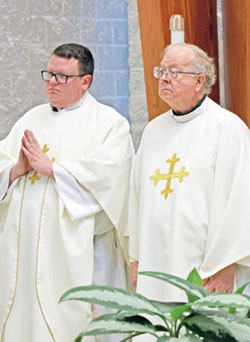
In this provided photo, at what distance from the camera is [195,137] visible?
3.35 m

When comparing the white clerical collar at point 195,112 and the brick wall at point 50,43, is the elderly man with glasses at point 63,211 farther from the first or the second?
the brick wall at point 50,43

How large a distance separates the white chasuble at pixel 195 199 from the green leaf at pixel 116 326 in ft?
6.29

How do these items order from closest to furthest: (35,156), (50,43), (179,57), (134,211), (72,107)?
(179,57), (134,211), (35,156), (72,107), (50,43)

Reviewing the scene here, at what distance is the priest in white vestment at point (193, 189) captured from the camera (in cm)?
315

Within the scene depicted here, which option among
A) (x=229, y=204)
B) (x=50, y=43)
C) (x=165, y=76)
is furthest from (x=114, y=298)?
(x=50, y=43)

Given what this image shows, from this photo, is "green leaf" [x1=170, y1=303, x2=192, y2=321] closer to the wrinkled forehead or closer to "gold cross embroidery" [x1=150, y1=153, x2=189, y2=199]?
A: "gold cross embroidery" [x1=150, y1=153, x2=189, y2=199]

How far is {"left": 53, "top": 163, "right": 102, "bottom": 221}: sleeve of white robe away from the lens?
3760mm

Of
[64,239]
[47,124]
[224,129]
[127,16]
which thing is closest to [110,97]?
[127,16]

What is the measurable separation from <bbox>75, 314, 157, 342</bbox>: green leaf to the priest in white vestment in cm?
192

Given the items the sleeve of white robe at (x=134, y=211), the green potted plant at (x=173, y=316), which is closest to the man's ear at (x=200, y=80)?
the sleeve of white robe at (x=134, y=211)

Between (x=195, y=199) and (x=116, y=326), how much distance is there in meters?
2.07

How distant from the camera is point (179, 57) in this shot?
337 cm

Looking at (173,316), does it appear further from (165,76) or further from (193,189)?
(165,76)

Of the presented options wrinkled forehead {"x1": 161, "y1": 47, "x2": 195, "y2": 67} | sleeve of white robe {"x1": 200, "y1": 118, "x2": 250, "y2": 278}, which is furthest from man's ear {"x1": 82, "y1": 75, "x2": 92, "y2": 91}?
sleeve of white robe {"x1": 200, "y1": 118, "x2": 250, "y2": 278}
